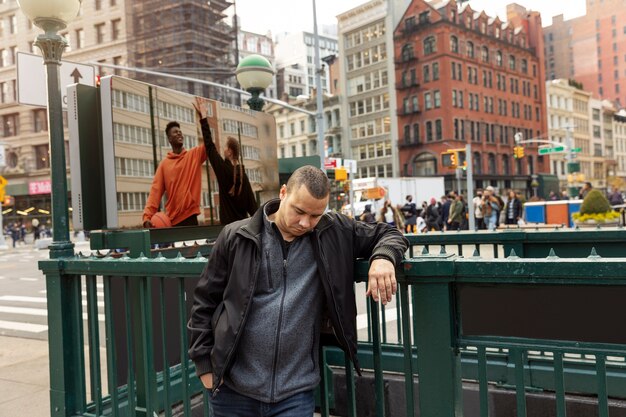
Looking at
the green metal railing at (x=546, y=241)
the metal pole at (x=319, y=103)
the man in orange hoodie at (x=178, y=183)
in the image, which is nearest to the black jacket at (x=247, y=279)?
the green metal railing at (x=546, y=241)

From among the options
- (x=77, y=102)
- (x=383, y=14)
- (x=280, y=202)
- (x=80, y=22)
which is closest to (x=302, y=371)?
(x=280, y=202)

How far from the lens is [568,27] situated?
398 ft

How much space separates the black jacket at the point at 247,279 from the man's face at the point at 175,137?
2.87 m

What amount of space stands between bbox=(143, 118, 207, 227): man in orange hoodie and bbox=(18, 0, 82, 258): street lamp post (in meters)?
1.01

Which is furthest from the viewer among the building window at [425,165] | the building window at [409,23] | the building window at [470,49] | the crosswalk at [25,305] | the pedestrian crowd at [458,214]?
the building window at [470,49]

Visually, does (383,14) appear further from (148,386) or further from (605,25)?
(605,25)

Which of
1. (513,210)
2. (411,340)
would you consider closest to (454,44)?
(513,210)

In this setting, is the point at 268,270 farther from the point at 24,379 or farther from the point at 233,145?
the point at 24,379

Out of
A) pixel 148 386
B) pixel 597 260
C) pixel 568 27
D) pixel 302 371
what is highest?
pixel 568 27

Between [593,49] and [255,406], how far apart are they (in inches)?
5298

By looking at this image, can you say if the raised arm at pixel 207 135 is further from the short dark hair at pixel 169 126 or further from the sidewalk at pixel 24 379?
the sidewalk at pixel 24 379

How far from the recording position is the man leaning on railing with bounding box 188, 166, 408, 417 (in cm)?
250

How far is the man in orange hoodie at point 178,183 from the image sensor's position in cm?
513

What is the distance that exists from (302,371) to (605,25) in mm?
136797
